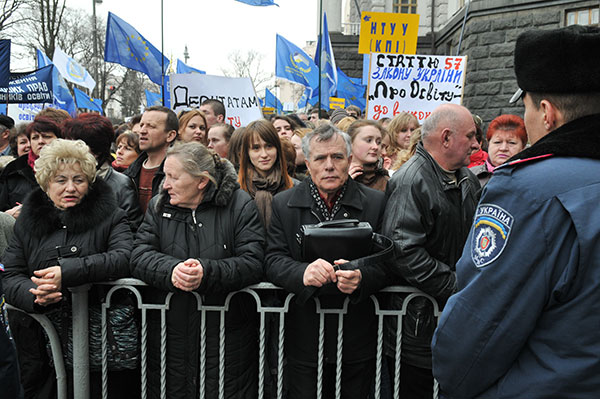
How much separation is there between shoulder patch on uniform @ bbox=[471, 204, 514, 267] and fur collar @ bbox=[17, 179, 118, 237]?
2320 mm

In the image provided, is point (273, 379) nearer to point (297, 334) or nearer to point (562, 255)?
point (297, 334)

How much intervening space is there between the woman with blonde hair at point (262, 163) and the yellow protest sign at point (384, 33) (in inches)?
222

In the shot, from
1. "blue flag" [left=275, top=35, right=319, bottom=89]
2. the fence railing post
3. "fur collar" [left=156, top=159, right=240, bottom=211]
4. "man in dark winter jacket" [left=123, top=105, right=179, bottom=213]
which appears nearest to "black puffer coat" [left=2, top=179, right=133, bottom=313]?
the fence railing post

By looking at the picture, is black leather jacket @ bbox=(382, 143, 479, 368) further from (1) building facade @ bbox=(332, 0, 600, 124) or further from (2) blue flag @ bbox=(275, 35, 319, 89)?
(1) building facade @ bbox=(332, 0, 600, 124)

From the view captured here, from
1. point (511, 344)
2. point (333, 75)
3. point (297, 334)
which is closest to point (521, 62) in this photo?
point (511, 344)

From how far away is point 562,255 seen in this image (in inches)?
55.1

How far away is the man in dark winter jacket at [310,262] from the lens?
2.96m

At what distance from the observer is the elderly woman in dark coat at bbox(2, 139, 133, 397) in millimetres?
2779

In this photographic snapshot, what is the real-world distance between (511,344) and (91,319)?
2.46m

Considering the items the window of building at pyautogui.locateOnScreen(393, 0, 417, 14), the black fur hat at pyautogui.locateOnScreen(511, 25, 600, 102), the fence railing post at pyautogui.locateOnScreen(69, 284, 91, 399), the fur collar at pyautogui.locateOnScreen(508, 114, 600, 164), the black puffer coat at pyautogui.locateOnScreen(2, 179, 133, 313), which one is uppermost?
the window of building at pyautogui.locateOnScreen(393, 0, 417, 14)

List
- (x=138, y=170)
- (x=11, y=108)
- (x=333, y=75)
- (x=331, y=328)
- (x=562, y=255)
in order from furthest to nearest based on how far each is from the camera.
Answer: (x=11, y=108)
(x=333, y=75)
(x=138, y=170)
(x=331, y=328)
(x=562, y=255)

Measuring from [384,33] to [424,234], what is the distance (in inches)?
274

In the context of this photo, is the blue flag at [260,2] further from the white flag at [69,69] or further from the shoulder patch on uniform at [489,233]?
the shoulder patch on uniform at [489,233]

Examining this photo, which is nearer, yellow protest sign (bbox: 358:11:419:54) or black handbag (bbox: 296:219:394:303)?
black handbag (bbox: 296:219:394:303)
